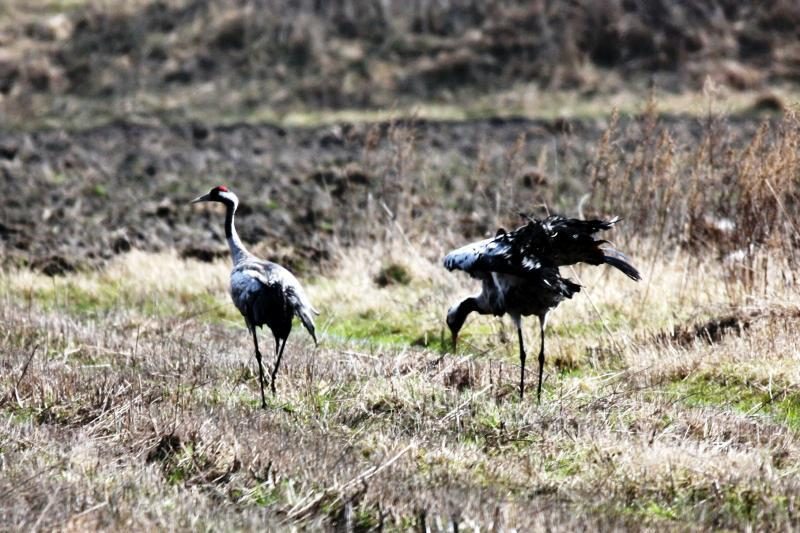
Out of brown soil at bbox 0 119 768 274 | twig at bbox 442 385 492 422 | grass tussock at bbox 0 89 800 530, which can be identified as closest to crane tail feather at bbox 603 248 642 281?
grass tussock at bbox 0 89 800 530

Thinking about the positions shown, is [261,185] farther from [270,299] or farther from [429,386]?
[429,386]

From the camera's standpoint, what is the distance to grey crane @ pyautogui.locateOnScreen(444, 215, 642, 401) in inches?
314

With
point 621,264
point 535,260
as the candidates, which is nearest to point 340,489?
point 535,260

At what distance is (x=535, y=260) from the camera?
8.12 m

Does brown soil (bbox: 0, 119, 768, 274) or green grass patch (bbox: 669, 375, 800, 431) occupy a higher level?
green grass patch (bbox: 669, 375, 800, 431)

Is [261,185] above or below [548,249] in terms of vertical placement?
below

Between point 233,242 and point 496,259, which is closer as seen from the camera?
point 496,259

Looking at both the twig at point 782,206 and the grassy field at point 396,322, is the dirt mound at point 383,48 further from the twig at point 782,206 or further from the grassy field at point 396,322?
the twig at point 782,206

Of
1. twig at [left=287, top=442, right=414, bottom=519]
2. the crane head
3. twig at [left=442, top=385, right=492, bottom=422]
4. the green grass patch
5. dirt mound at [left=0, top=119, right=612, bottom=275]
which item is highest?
the crane head

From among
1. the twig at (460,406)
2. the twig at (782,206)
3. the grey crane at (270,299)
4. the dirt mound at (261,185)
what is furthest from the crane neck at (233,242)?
the twig at (782,206)

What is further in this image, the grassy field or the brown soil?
the brown soil

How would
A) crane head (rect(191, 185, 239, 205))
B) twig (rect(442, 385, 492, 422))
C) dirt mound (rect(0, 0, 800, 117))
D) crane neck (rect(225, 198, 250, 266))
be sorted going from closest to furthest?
twig (rect(442, 385, 492, 422)), crane neck (rect(225, 198, 250, 266)), crane head (rect(191, 185, 239, 205)), dirt mound (rect(0, 0, 800, 117))

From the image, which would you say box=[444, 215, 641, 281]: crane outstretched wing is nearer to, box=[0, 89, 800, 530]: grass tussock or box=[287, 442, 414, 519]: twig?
box=[0, 89, 800, 530]: grass tussock

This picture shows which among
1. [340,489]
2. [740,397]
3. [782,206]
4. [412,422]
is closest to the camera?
[340,489]
